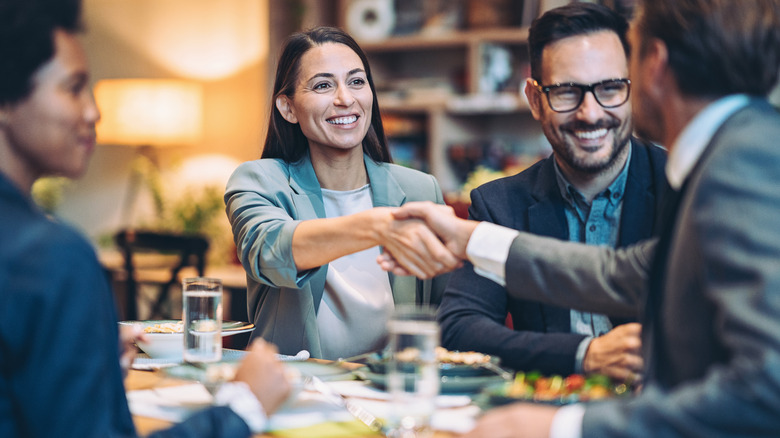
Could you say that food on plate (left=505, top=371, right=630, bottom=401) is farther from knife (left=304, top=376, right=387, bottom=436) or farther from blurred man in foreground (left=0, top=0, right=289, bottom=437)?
blurred man in foreground (left=0, top=0, right=289, bottom=437)

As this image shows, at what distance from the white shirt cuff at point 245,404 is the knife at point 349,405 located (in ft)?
0.51

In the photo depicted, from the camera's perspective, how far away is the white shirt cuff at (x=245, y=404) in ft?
3.68

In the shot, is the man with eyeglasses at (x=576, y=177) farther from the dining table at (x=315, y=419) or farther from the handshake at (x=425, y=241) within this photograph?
the dining table at (x=315, y=419)

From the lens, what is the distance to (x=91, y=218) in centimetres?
548

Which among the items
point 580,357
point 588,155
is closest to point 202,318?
point 580,357

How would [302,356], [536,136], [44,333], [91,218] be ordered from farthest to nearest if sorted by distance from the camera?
[91,218]
[536,136]
[302,356]
[44,333]

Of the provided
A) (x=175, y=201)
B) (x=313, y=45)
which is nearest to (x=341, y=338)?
(x=313, y=45)

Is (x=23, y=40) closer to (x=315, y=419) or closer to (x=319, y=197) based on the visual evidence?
(x=315, y=419)

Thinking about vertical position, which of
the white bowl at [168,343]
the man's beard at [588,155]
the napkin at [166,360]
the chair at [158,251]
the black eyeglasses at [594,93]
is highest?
the black eyeglasses at [594,93]

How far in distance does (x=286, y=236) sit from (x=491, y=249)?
0.53 metres

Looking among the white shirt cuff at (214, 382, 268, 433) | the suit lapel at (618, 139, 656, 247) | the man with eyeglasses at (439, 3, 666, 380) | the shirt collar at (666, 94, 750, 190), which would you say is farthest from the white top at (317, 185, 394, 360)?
the shirt collar at (666, 94, 750, 190)

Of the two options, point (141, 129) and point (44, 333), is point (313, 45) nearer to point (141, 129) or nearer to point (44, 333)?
point (44, 333)

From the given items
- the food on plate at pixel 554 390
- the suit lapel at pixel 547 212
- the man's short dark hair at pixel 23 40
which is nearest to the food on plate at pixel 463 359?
the food on plate at pixel 554 390

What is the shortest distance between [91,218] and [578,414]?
5.07 meters
